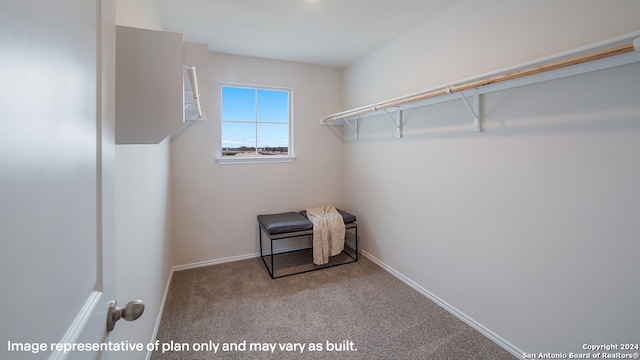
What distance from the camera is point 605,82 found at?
129 cm

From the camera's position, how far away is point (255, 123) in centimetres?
327

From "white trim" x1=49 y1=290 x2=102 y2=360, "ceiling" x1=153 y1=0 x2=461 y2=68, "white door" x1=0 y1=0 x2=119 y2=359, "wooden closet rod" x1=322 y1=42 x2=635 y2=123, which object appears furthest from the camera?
"ceiling" x1=153 y1=0 x2=461 y2=68

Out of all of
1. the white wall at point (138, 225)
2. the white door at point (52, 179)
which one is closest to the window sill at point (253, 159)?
the white wall at point (138, 225)

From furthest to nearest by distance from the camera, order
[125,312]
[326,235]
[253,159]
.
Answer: [253,159]
[326,235]
[125,312]

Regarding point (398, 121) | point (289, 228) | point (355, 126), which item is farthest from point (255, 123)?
point (398, 121)

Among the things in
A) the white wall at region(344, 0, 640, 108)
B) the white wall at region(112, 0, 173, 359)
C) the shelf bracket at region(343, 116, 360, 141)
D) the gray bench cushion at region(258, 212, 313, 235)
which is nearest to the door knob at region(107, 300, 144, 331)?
the white wall at region(112, 0, 173, 359)

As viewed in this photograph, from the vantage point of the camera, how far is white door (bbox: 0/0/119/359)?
324 millimetres

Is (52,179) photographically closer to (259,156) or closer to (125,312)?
(125,312)

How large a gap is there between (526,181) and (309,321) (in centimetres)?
176

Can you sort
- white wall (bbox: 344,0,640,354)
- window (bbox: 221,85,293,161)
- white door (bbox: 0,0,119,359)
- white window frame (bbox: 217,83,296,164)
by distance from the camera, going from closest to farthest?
white door (bbox: 0,0,119,359), white wall (bbox: 344,0,640,354), white window frame (bbox: 217,83,296,164), window (bbox: 221,85,293,161)

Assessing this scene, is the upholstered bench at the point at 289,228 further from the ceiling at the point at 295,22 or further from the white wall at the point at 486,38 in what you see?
the ceiling at the point at 295,22

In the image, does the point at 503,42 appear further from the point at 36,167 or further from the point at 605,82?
the point at 36,167

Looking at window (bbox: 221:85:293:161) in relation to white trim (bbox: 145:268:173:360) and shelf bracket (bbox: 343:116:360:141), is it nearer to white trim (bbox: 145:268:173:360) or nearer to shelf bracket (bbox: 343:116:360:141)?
shelf bracket (bbox: 343:116:360:141)

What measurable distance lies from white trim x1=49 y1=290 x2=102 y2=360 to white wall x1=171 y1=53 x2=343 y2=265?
253 centimetres
